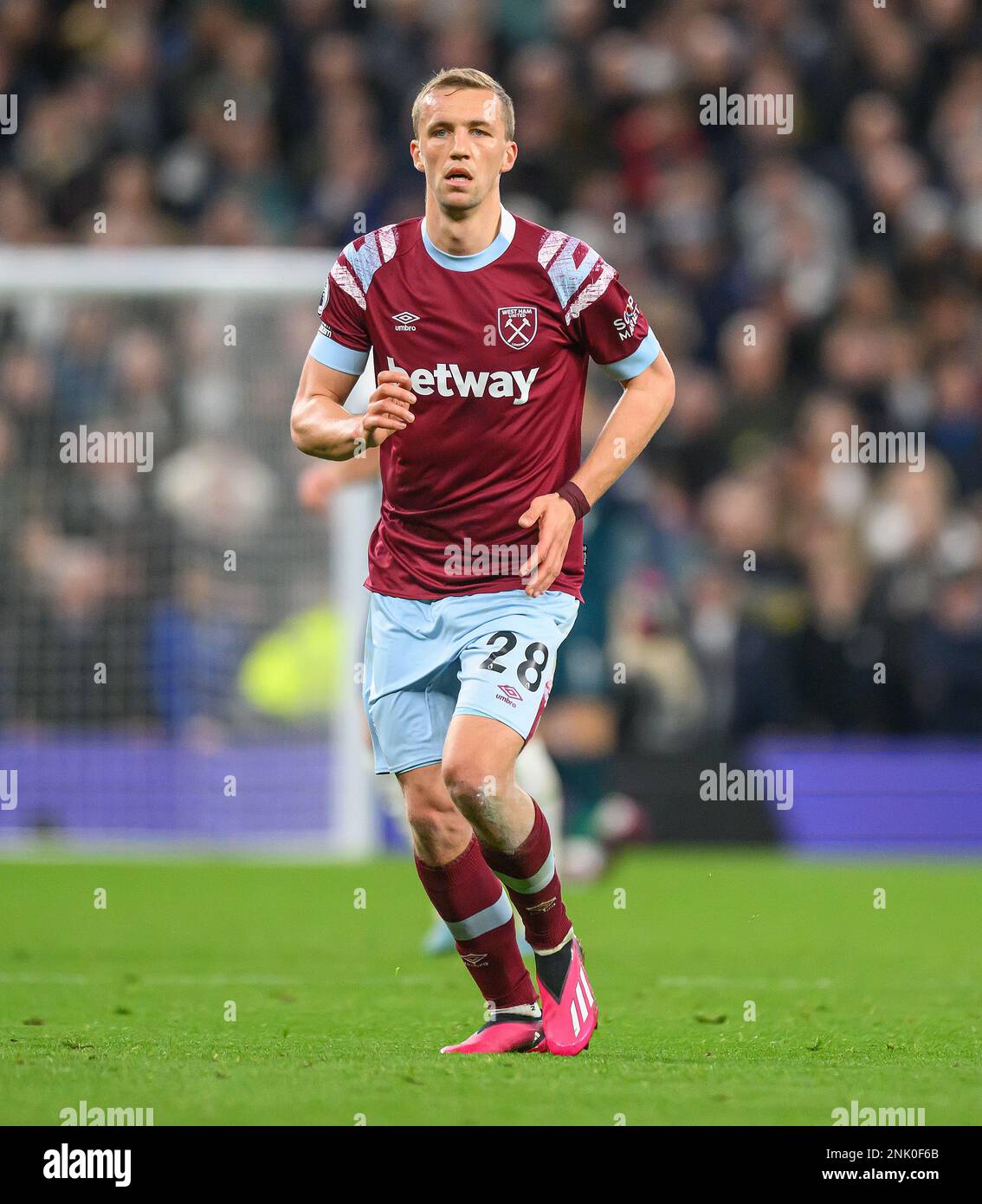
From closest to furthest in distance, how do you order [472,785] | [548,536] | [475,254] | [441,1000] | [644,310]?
[472,785] < [548,536] < [475,254] < [441,1000] < [644,310]

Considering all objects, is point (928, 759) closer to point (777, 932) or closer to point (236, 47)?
point (777, 932)

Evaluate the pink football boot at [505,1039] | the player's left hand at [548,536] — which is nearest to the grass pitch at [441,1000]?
the pink football boot at [505,1039]

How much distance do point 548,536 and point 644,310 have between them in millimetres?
9950

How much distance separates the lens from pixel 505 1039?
5.61 meters

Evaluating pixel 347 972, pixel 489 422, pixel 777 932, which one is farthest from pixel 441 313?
pixel 777 932

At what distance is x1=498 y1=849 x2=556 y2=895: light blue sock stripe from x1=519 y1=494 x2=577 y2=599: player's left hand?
0.78 m

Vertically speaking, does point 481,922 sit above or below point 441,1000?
above

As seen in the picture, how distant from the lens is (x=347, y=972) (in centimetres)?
765

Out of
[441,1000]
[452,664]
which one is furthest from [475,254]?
[441,1000]

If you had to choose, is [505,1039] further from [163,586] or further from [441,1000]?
[163,586]

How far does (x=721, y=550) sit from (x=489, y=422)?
8.72 meters

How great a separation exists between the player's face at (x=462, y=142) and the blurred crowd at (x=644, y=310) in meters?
5.27

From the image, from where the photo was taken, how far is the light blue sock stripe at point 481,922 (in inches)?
224

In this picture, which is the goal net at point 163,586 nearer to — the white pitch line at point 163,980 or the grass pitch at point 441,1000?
the grass pitch at point 441,1000
